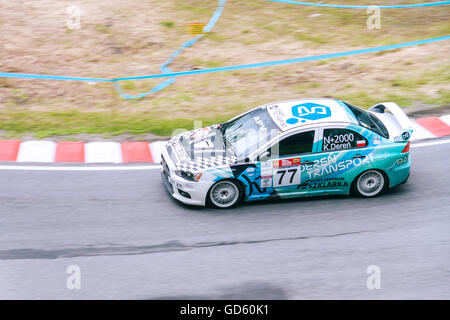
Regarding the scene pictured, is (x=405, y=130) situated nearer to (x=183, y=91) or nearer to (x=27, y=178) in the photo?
(x=183, y=91)

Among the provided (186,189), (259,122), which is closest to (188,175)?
(186,189)

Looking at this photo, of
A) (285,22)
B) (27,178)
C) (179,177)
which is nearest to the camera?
(179,177)

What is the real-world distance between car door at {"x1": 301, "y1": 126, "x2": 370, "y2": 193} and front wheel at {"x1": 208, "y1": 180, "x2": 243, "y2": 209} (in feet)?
3.48

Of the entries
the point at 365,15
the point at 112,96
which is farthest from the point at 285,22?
the point at 112,96

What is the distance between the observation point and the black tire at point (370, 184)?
8.94 meters

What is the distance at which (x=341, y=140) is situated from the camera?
871cm

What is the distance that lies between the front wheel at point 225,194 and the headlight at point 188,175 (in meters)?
0.29

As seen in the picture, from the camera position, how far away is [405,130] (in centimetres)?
896

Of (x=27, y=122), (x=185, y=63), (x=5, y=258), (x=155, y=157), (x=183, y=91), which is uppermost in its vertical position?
(x=185, y=63)

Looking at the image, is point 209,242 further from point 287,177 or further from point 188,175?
point 287,177

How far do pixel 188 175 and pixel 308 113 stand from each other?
215 centimetres

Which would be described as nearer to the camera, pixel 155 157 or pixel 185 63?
pixel 155 157

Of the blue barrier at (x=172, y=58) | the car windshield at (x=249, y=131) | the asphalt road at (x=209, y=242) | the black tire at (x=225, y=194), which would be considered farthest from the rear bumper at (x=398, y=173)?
the blue barrier at (x=172, y=58)
